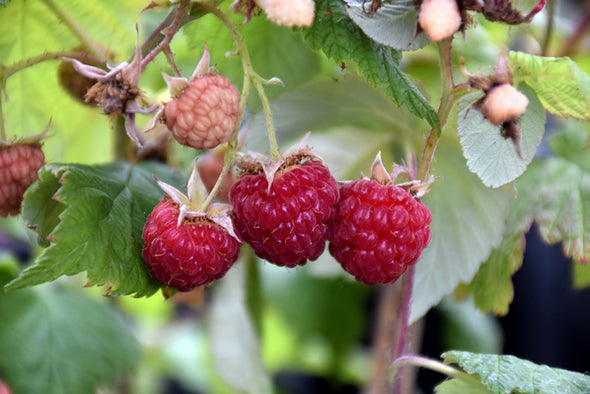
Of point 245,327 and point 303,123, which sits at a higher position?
point 303,123

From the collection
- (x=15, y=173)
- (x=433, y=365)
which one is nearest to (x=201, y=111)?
(x=15, y=173)

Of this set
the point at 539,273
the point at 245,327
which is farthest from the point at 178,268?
the point at 539,273

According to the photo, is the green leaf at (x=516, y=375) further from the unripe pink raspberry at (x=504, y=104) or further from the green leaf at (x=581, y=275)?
the green leaf at (x=581, y=275)

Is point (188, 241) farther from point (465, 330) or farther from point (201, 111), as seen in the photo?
point (465, 330)

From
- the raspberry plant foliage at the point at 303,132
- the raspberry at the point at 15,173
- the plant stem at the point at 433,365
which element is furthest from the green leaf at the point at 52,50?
the plant stem at the point at 433,365

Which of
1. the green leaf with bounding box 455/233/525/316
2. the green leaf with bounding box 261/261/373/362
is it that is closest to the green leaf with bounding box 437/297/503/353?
the green leaf with bounding box 261/261/373/362

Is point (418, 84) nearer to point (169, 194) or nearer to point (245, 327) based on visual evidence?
point (169, 194)

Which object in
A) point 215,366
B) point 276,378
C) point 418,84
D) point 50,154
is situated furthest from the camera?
point 276,378
